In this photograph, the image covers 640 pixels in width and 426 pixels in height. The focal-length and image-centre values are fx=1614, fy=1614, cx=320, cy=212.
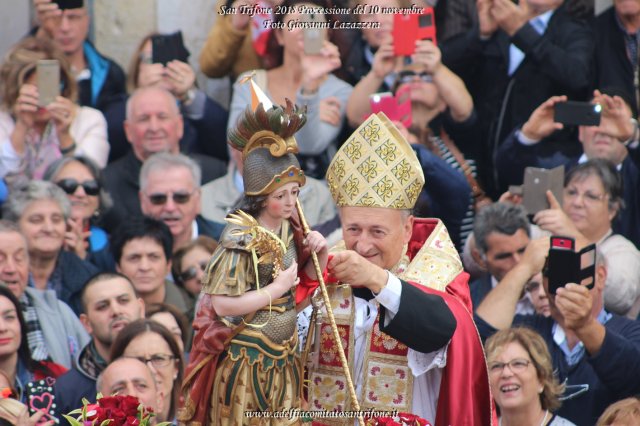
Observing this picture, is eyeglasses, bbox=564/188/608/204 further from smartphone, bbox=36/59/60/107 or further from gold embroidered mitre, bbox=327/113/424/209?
smartphone, bbox=36/59/60/107

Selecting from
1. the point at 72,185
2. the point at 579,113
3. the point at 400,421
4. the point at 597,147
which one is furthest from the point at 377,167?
the point at 72,185

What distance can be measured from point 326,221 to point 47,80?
2.22 meters

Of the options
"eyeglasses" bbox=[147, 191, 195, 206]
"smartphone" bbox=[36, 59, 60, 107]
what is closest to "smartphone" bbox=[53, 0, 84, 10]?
"smartphone" bbox=[36, 59, 60, 107]

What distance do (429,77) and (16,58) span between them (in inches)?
114

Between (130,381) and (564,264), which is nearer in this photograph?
(130,381)

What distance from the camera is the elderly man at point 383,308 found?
7.59m

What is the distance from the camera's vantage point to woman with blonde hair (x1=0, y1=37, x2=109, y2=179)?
36.9 ft

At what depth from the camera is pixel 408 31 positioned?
11000mm

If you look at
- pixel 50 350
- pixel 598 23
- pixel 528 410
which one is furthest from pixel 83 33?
pixel 528 410

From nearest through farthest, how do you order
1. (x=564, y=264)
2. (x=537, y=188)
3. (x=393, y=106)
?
(x=564, y=264) < (x=537, y=188) < (x=393, y=106)

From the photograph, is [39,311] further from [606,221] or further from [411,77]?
[606,221]

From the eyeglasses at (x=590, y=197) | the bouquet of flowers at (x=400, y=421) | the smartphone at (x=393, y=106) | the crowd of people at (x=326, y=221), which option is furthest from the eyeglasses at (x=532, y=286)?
the bouquet of flowers at (x=400, y=421)

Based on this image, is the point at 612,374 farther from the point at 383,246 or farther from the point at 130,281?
the point at 130,281

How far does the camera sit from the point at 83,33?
1202 cm
